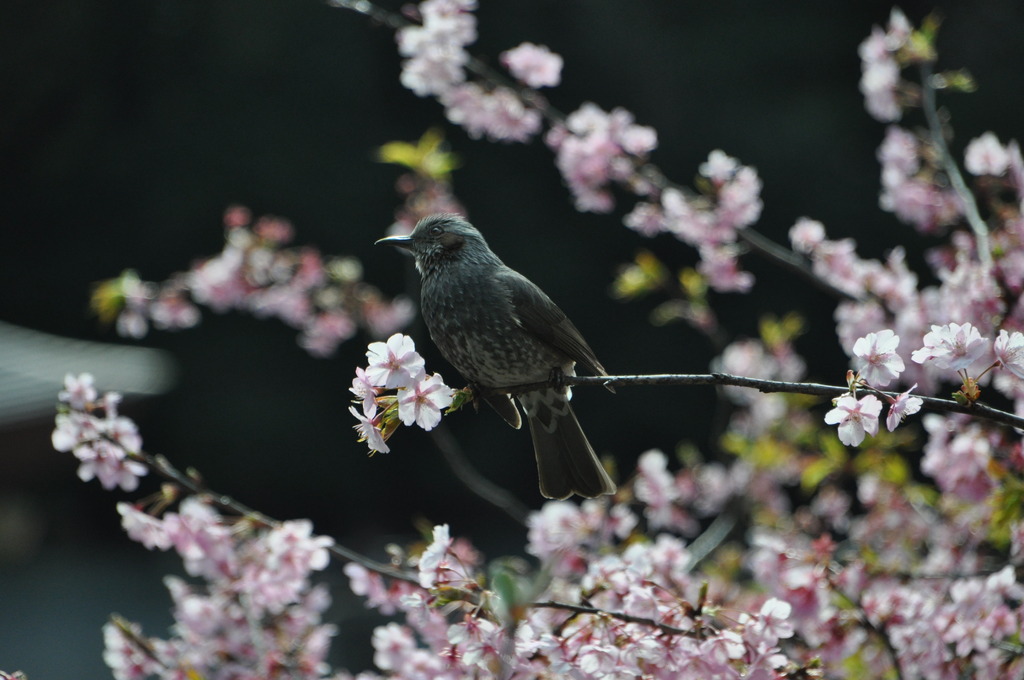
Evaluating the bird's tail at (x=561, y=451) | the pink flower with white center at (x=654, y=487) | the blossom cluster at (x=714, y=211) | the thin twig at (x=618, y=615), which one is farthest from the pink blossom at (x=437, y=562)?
the blossom cluster at (x=714, y=211)

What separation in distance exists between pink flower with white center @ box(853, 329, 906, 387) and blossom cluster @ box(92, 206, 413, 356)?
2354 mm

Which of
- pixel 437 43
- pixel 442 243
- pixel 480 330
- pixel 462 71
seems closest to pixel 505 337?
pixel 480 330

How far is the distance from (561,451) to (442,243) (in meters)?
0.55

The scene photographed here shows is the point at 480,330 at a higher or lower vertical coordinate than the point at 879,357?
higher

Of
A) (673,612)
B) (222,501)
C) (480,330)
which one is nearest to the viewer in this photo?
(673,612)

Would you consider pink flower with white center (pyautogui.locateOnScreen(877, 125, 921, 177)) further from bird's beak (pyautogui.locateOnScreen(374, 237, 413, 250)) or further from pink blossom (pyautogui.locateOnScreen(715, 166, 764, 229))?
bird's beak (pyautogui.locateOnScreen(374, 237, 413, 250))

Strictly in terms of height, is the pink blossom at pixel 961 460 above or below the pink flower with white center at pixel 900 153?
below

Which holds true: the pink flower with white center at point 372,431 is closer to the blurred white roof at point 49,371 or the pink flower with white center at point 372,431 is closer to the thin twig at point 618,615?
the thin twig at point 618,615

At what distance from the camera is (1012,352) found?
4.18ft

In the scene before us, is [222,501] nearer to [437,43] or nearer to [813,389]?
[813,389]

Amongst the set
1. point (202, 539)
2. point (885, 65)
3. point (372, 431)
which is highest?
point (885, 65)

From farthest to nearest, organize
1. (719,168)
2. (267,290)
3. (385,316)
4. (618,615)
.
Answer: (385,316)
(267,290)
(719,168)
(618,615)

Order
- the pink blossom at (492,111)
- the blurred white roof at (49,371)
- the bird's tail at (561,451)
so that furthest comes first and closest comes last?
the blurred white roof at (49,371)
the pink blossom at (492,111)
the bird's tail at (561,451)

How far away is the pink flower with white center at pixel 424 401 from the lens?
1352mm
